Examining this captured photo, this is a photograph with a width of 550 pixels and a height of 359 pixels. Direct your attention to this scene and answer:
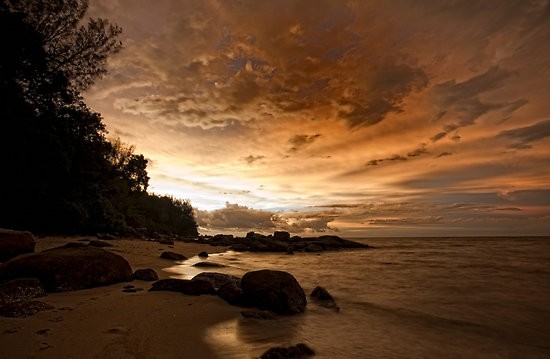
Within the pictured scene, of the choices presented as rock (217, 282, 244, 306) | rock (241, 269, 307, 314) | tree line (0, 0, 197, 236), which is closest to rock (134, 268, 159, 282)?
rock (217, 282, 244, 306)

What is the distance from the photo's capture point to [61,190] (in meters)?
19.4

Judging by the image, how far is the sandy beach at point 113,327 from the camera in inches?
147

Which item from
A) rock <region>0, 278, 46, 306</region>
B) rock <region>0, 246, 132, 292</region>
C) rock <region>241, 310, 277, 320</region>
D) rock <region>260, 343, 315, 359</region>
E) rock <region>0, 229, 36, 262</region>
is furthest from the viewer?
rock <region>0, 229, 36, 262</region>

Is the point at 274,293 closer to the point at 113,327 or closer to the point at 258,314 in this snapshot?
the point at 258,314

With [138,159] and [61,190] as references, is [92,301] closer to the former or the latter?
[61,190]

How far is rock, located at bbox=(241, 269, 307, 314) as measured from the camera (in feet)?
22.6

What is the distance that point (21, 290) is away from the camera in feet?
18.8

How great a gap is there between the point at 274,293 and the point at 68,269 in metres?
4.85

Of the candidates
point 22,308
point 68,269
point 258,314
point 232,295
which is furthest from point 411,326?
point 68,269

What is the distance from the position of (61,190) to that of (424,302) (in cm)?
2152

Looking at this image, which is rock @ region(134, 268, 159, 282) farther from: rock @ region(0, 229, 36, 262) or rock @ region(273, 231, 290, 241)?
rock @ region(273, 231, 290, 241)

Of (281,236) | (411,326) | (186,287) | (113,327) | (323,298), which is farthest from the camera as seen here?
(281,236)

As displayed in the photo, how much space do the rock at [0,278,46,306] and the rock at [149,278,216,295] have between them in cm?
244

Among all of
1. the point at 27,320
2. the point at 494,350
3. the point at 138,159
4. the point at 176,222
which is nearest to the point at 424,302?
the point at 494,350
